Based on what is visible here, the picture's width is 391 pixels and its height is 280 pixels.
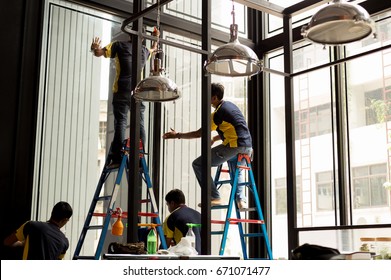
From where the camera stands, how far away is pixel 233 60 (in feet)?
12.3

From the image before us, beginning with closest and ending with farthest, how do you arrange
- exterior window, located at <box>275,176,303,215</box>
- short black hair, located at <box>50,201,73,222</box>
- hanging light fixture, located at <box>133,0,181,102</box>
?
hanging light fixture, located at <box>133,0,181,102</box>
short black hair, located at <box>50,201,73,222</box>
exterior window, located at <box>275,176,303,215</box>

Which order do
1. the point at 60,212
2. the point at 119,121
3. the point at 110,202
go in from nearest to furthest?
the point at 60,212 → the point at 110,202 → the point at 119,121

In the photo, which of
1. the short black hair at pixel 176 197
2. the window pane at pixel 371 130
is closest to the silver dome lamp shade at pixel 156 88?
the short black hair at pixel 176 197

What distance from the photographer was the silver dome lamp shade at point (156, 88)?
4059mm

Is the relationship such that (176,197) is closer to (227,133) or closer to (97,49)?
(227,133)

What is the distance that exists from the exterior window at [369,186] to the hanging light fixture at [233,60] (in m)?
2.41

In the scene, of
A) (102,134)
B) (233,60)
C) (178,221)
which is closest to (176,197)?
(178,221)

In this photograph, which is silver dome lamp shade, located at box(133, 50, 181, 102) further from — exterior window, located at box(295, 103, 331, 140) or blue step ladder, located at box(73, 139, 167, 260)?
exterior window, located at box(295, 103, 331, 140)

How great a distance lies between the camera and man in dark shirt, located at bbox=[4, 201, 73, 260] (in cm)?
477

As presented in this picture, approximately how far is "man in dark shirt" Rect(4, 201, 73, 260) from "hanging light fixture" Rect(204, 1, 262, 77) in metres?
1.92

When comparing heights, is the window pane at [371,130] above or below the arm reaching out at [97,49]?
below

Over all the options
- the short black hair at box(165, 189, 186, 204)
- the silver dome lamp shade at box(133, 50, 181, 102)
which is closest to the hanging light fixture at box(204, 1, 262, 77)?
the silver dome lamp shade at box(133, 50, 181, 102)

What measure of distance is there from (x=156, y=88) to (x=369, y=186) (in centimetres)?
276

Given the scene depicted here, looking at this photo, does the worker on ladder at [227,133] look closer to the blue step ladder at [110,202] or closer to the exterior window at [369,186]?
the blue step ladder at [110,202]
